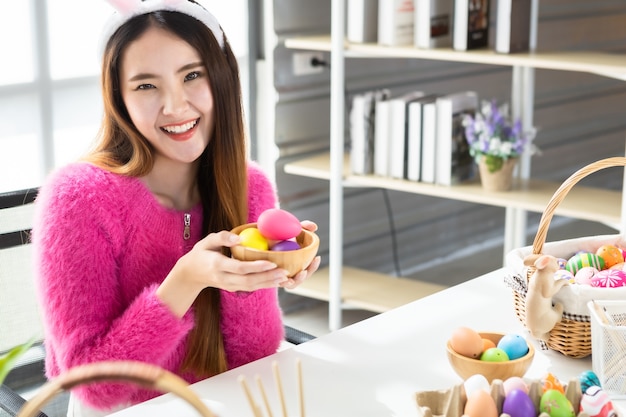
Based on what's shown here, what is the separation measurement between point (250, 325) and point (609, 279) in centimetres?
67

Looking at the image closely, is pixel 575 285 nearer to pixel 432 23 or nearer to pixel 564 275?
pixel 564 275

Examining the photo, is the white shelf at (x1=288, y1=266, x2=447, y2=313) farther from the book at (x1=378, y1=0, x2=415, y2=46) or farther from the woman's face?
the woman's face

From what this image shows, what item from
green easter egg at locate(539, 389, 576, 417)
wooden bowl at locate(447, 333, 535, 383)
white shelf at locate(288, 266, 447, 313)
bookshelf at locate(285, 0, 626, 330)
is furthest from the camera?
white shelf at locate(288, 266, 447, 313)

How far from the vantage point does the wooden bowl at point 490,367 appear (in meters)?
1.26

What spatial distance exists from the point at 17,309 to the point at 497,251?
10.5 ft

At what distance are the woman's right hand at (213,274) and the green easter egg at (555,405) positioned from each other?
18.3 inches

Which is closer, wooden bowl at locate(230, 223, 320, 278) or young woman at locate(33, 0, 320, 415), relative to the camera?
wooden bowl at locate(230, 223, 320, 278)

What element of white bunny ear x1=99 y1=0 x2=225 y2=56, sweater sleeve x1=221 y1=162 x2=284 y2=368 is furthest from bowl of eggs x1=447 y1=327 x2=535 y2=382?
white bunny ear x1=99 y1=0 x2=225 y2=56

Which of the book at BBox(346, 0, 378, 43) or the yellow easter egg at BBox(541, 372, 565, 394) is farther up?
the book at BBox(346, 0, 378, 43)

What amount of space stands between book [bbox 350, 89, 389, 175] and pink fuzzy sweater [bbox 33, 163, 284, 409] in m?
1.57

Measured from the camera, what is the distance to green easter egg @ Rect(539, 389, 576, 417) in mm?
1130

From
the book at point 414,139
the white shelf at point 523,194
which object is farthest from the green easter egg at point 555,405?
the book at point 414,139

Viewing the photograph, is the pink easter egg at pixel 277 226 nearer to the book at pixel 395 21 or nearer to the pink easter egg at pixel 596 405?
the pink easter egg at pixel 596 405

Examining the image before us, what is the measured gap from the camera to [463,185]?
3.17m
